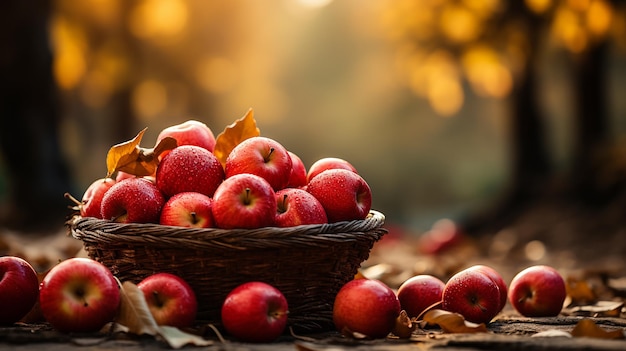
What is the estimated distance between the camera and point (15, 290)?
104 inches

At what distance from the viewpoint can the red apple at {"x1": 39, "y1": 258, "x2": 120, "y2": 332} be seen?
2402mm

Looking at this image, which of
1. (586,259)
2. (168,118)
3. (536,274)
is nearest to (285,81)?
(168,118)

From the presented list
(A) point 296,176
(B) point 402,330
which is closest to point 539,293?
(B) point 402,330

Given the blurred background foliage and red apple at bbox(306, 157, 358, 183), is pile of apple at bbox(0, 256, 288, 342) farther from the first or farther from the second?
the blurred background foliage

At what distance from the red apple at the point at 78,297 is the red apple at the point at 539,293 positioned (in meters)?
1.80

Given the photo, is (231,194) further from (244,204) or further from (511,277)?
(511,277)

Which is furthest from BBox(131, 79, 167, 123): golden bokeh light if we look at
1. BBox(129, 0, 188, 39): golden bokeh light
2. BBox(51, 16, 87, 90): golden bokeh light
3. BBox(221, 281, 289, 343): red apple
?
BBox(221, 281, 289, 343): red apple

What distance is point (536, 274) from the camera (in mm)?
3252

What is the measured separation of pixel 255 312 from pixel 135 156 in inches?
33.4

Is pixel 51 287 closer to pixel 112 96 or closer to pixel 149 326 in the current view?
pixel 149 326

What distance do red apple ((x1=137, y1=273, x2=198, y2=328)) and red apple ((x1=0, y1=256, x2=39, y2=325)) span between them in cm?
50

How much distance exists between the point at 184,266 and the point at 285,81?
113ft

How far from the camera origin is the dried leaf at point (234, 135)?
3108 millimetres

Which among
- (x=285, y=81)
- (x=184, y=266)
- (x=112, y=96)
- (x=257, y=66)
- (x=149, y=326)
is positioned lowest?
(x=149, y=326)
